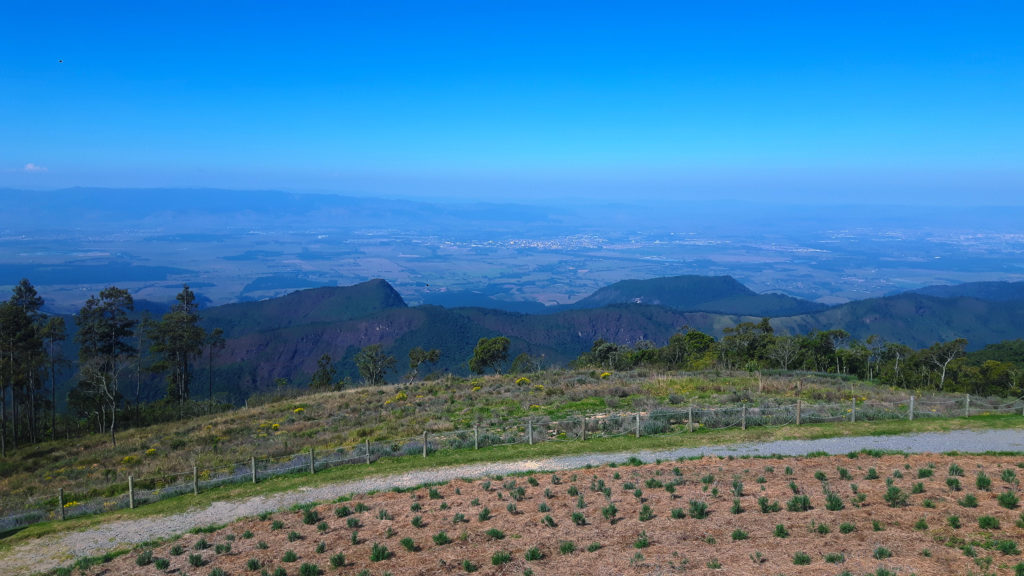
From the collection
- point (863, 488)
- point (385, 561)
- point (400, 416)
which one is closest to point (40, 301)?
point (400, 416)

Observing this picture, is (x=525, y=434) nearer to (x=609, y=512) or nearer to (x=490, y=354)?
(x=609, y=512)

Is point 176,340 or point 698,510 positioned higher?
point 698,510

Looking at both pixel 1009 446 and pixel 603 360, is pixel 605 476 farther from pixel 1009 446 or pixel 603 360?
pixel 603 360

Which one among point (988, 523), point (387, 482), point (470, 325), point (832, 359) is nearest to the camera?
point (988, 523)

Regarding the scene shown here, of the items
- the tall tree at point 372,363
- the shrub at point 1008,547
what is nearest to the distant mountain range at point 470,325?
the tall tree at point 372,363

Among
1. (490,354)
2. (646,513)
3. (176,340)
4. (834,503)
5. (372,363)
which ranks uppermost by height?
(834,503)

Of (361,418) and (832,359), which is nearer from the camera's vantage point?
(361,418)

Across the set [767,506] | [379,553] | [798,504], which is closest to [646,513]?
[767,506]
